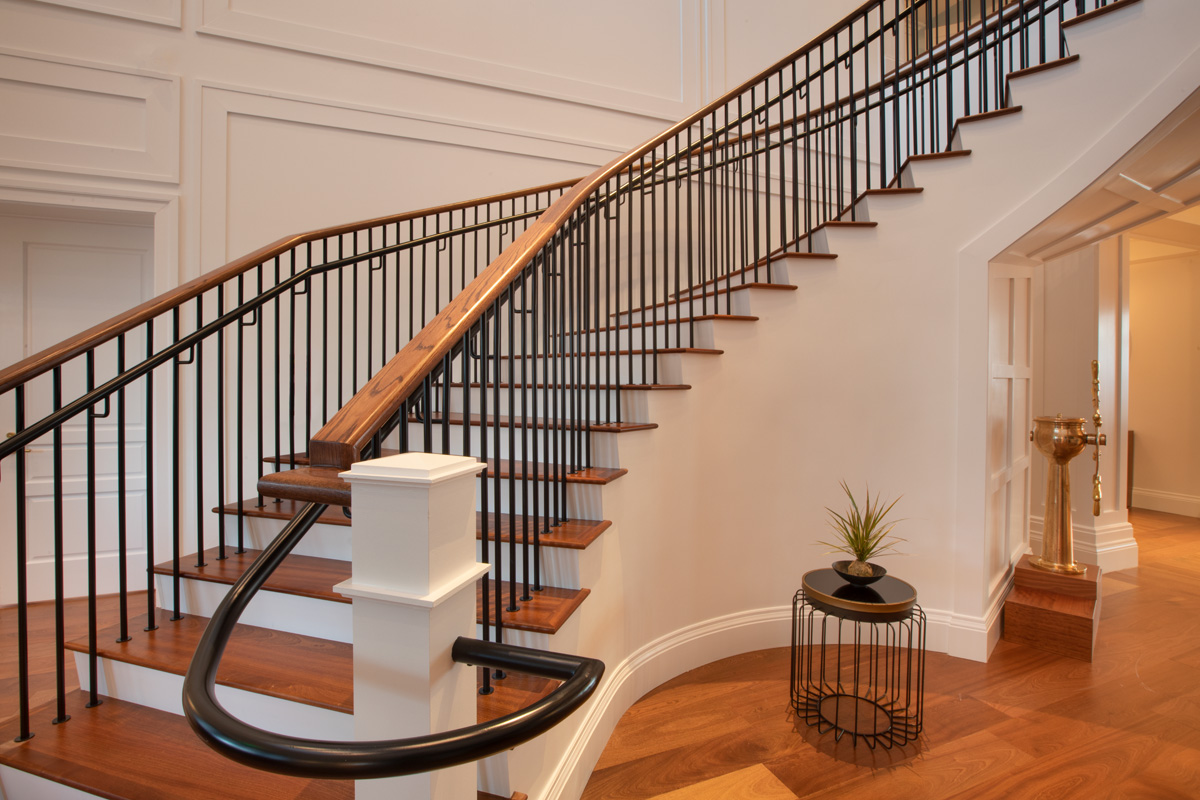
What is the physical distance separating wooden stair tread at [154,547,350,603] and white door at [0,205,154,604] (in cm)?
175

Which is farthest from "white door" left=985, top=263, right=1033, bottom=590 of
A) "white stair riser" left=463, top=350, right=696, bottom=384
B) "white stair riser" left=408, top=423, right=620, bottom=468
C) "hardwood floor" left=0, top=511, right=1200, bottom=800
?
"white stair riser" left=408, top=423, right=620, bottom=468

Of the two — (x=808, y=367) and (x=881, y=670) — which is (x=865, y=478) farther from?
(x=881, y=670)

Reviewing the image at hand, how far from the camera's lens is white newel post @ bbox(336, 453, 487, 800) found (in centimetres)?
80

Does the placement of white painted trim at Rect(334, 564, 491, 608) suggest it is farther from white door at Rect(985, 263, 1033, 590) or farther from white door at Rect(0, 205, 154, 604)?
white door at Rect(0, 205, 154, 604)

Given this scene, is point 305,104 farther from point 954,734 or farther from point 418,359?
point 954,734

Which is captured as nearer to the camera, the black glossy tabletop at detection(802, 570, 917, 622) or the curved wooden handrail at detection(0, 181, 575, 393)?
the curved wooden handrail at detection(0, 181, 575, 393)

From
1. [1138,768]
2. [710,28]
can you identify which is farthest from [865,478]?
[710,28]

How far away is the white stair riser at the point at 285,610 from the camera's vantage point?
1662mm

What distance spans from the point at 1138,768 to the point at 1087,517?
2.46 meters

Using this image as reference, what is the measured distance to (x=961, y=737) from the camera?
195 cm

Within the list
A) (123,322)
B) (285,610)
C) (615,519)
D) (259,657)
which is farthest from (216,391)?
(615,519)

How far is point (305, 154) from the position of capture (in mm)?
3201

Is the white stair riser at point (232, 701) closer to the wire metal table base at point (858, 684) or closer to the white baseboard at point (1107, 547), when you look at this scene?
the wire metal table base at point (858, 684)

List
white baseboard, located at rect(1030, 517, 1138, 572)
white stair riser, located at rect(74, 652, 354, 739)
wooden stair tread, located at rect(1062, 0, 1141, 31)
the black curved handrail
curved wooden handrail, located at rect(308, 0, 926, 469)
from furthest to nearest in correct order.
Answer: white baseboard, located at rect(1030, 517, 1138, 572)
wooden stair tread, located at rect(1062, 0, 1141, 31)
white stair riser, located at rect(74, 652, 354, 739)
curved wooden handrail, located at rect(308, 0, 926, 469)
the black curved handrail
